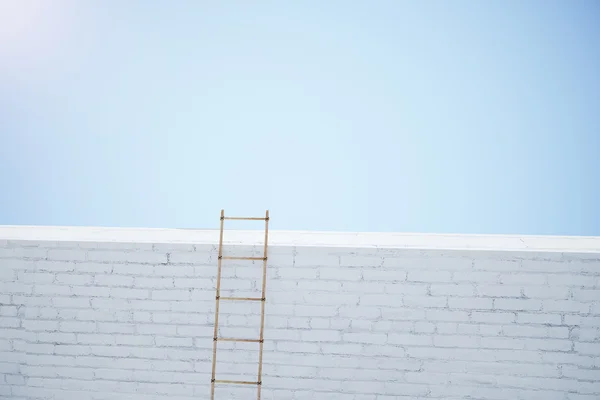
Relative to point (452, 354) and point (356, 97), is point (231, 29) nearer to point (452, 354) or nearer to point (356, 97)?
point (356, 97)

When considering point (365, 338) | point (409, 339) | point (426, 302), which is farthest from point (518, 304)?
point (365, 338)

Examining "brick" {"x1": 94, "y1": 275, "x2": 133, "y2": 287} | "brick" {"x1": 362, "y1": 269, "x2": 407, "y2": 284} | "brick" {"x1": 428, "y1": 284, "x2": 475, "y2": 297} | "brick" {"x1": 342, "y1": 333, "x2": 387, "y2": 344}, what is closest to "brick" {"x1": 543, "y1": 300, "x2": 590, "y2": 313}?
"brick" {"x1": 428, "y1": 284, "x2": 475, "y2": 297}

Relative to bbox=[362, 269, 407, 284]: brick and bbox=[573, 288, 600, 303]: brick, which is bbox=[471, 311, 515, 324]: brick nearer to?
bbox=[573, 288, 600, 303]: brick

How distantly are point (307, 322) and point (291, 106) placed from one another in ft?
7.95

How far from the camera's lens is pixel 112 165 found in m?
4.00

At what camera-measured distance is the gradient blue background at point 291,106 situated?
3717 mm

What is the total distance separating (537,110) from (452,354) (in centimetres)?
242

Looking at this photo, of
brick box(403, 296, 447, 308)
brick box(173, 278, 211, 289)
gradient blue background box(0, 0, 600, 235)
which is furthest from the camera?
gradient blue background box(0, 0, 600, 235)

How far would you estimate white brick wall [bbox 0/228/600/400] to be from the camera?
2.62m

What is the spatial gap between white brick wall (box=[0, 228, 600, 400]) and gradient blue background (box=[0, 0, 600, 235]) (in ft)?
2.87

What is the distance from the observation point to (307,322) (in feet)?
9.02

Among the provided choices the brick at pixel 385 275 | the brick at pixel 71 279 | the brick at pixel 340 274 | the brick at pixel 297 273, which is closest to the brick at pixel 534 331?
the brick at pixel 385 275

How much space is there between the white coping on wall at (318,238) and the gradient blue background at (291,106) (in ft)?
2.10

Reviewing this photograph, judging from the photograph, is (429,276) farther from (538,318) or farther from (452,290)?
(538,318)
